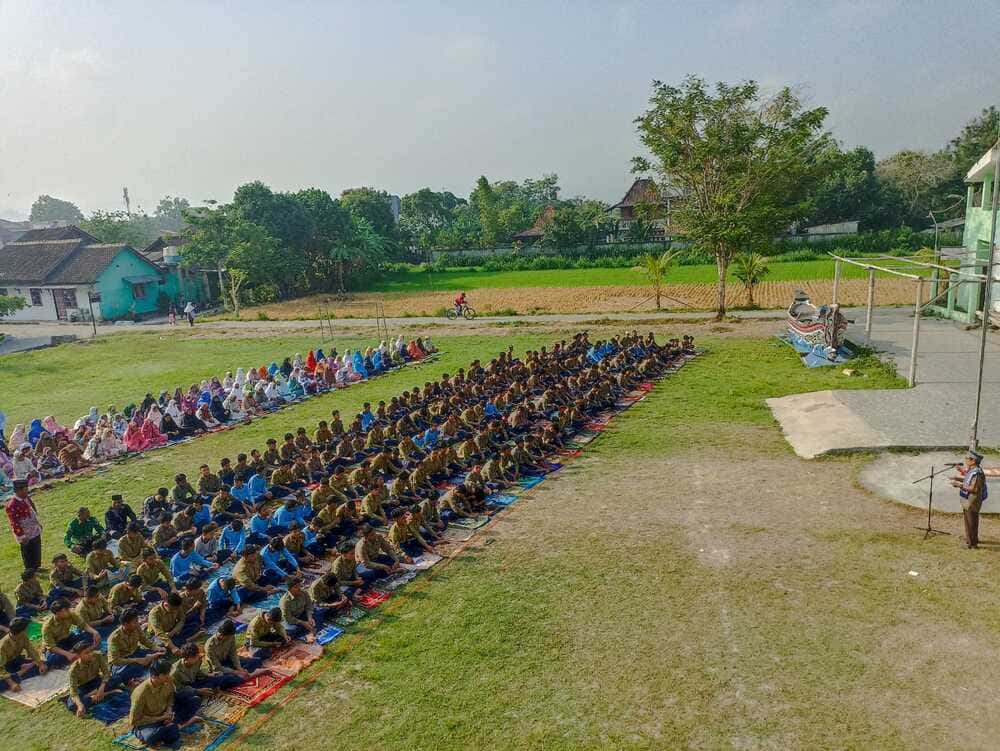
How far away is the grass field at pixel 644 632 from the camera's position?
24.0ft

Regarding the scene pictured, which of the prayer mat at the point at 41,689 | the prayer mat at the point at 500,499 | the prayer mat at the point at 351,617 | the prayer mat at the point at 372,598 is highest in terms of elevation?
the prayer mat at the point at 500,499

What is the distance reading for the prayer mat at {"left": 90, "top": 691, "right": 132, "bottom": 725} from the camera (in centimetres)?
791

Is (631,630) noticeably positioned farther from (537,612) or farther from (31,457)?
(31,457)

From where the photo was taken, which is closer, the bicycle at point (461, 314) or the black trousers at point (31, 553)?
the black trousers at point (31, 553)

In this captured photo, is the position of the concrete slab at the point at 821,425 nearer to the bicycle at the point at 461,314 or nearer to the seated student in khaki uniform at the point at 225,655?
the seated student in khaki uniform at the point at 225,655

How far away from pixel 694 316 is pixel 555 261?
113ft

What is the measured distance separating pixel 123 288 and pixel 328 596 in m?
45.6

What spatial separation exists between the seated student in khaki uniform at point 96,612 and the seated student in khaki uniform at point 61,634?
185mm

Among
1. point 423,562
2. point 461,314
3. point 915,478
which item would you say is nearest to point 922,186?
point 461,314

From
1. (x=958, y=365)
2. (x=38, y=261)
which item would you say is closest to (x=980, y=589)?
(x=958, y=365)

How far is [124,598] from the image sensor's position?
9.66 metres

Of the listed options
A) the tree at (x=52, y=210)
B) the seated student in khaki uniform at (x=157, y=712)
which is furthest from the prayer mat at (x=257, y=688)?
the tree at (x=52, y=210)

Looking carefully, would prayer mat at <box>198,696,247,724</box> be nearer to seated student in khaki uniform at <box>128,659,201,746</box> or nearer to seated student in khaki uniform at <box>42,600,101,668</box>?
seated student in khaki uniform at <box>128,659,201,746</box>

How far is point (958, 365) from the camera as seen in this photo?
2102 centimetres
